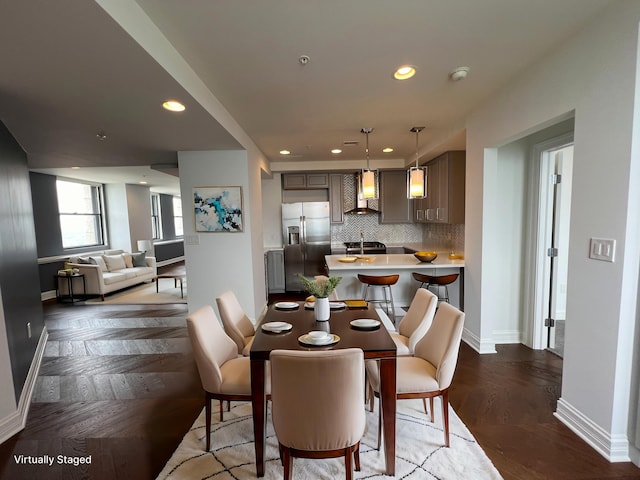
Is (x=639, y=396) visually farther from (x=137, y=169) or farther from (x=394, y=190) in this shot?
(x=137, y=169)

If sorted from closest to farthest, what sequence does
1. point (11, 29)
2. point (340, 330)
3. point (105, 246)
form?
point (11, 29) → point (340, 330) → point (105, 246)

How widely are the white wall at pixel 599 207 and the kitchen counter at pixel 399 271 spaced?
1666mm

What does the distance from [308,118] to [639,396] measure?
3.35 meters

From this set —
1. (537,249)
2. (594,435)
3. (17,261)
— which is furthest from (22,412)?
(537,249)

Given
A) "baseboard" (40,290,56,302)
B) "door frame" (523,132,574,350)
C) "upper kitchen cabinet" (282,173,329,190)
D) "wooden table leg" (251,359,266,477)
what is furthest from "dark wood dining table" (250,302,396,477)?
"baseboard" (40,290,56,302)

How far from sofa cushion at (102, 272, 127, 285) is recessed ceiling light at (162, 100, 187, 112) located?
4.81 meters

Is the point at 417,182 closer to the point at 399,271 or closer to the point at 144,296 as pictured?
the point at 399,271

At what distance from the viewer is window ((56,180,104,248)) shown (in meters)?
6.73

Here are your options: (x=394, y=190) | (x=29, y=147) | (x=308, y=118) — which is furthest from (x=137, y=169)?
(x=394, y=190)

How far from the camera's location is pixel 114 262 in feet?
21.5

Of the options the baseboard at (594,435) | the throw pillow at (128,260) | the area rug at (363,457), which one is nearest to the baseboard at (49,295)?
the throw pillow at (128,260)

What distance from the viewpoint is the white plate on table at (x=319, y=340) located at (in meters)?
1.72

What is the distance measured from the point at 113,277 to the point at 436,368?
6412 millimetres

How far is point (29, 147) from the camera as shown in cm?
354
